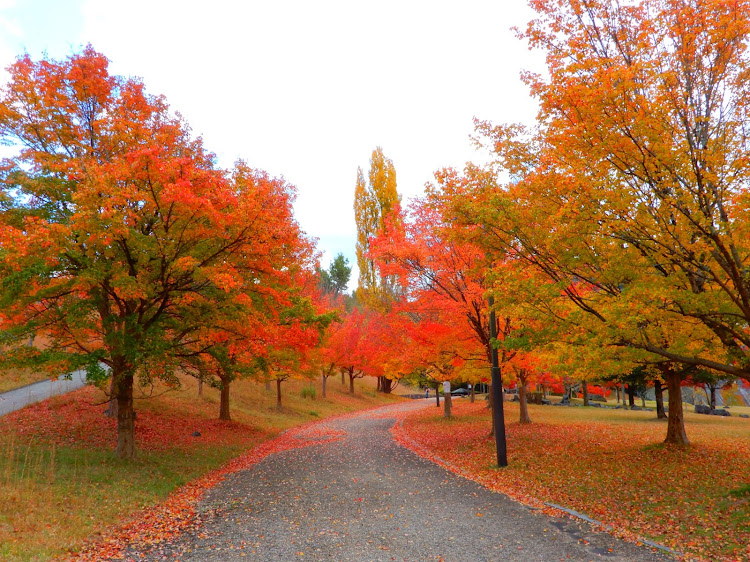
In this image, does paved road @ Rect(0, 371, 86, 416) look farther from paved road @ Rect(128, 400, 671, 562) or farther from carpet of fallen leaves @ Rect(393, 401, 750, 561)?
carpet of fallen leaves @ Rect(393, 401, 750, 561)

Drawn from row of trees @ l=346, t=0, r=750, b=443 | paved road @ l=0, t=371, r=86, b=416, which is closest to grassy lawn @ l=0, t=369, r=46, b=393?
paved road @ l=0, t=371, r=86, b=416

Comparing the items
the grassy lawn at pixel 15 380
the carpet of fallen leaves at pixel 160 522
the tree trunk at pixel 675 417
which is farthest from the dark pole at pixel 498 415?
the grassy lawn at pixel 15 380

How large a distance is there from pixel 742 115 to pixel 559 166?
2.54m

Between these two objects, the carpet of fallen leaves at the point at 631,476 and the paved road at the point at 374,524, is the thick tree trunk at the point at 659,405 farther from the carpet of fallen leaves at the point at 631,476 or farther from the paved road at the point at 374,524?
the paved road at the point at 374,524

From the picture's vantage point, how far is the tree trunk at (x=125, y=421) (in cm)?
1120

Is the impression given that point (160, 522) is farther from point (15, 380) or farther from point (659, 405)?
point (659, 405)

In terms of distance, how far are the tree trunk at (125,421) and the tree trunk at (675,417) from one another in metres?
15.2

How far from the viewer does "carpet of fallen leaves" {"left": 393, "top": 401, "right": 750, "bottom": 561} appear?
21.6 ft

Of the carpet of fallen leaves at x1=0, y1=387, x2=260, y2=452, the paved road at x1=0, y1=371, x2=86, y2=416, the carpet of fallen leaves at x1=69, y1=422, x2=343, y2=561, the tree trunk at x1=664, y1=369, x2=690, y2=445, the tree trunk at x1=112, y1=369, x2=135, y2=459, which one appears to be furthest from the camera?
the paved road at x1=0, y1=371, x2=86, y2=416

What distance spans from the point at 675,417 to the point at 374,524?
11068mm

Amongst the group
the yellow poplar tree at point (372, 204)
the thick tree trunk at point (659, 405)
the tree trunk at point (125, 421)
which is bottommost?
the thick tree trunk at point (659, 405)

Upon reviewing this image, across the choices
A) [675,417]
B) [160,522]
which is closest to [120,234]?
[160,522]

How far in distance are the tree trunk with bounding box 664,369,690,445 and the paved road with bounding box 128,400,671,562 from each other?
731 cm

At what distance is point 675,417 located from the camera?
529 inches
